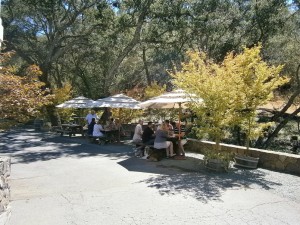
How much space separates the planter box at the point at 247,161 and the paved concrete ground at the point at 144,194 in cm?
26

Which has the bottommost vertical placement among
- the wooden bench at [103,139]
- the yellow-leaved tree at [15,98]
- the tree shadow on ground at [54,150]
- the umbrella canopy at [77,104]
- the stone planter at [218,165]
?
the tree shadow on ground at [54,150]

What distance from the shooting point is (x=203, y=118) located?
1051cm

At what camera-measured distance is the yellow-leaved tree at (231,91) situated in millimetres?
10109

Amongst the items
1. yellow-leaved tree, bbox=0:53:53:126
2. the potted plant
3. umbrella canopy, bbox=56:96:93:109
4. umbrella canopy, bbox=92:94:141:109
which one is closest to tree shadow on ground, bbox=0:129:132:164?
umbrella canopy, bbox=92:94:141:109

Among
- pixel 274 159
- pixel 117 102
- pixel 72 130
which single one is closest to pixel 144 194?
pixel 274 159

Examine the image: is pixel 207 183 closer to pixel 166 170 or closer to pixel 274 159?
pixel 166 170

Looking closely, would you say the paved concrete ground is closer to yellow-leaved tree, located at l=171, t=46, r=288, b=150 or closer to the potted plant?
the potted plant

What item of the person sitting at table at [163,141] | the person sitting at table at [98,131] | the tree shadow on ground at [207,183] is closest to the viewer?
the tree shadow on ground at [207,183]

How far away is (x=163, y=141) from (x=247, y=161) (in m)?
2.84

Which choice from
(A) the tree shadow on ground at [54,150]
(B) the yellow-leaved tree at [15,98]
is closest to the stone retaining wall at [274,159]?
(A) the tree shadow on ground at [54,150]

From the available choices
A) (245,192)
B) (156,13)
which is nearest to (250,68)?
(245,192)

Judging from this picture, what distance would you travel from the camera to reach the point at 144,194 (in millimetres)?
7641

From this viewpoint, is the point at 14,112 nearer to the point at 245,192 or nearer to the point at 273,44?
the point at 245,192

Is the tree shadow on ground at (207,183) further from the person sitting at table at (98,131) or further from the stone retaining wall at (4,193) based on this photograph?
the person sitting at table at (98,131)
